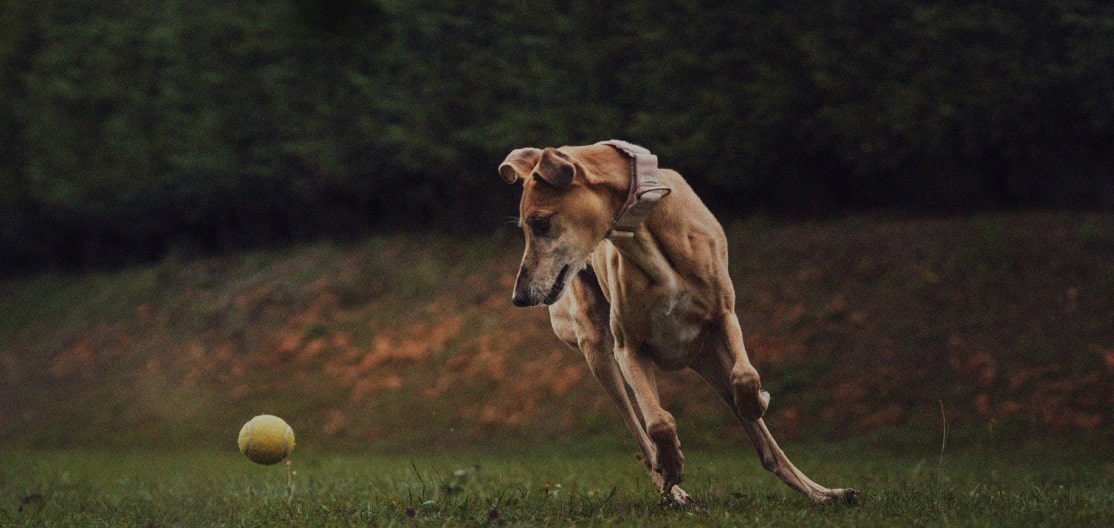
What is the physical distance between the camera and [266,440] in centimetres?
675

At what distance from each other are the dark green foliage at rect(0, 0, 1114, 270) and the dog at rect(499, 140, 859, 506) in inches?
290

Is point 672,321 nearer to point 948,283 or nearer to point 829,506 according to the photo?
point 829,506

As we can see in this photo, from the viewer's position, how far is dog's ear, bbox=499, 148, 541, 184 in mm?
5676

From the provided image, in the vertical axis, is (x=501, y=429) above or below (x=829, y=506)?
below

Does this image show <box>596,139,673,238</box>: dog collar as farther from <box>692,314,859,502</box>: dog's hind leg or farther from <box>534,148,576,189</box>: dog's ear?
<box>692,314,859,502</box>: dog's hind leg

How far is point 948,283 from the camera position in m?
12.0

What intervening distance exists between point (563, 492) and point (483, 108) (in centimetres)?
864

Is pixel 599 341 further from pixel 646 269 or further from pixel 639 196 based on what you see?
pixel 639 196

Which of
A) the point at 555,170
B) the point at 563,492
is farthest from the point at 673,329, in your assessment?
the point at 563,492

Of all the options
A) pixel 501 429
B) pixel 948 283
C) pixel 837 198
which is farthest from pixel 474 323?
pixel 948 283

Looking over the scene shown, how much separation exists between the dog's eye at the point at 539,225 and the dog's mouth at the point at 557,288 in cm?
18

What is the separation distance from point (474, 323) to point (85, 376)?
6278 millimetres

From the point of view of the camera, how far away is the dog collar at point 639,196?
553 cm

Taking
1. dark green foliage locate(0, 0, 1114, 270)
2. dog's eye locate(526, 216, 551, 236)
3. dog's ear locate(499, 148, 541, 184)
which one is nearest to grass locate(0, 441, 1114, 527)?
dog's eye locate(526, 216, 551, 236)
